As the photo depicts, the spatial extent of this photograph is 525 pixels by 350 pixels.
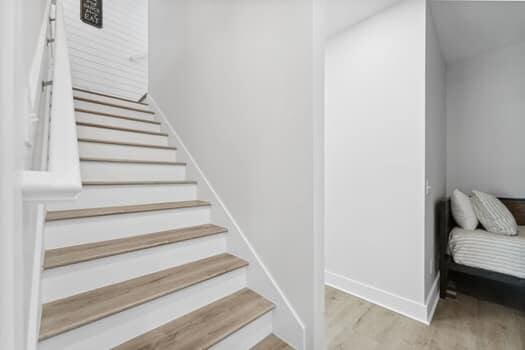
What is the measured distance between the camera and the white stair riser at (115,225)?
4.00 feet

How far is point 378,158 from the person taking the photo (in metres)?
2.15

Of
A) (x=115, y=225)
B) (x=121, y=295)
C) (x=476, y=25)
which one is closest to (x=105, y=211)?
(x=115, y=225)

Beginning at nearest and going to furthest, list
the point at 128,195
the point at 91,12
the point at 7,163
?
the point at 7,163
the point at 128,195
the point at 91,12

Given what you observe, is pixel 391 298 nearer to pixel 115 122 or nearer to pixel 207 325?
pixel 207 325

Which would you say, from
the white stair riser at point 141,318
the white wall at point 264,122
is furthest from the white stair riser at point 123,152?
the white stair riser at point 141,318

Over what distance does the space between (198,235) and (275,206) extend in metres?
0.52

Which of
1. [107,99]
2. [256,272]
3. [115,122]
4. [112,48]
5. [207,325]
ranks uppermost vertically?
[112,48]

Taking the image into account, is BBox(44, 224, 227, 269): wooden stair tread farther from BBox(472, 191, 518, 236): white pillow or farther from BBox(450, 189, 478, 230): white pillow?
BBox(472, 191, 518, 236): white pillow

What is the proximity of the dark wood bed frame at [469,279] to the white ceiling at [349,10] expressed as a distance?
189 centimetres

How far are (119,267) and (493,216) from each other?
3.04 meters

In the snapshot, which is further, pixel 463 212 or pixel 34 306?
pixel 463 212

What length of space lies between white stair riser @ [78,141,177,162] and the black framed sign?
2.43m

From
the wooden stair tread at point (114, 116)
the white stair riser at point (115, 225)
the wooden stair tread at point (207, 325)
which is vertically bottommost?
the wooden stair tread at point (207, 325)

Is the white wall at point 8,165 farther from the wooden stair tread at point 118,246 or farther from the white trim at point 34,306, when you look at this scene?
the wooden stair tread at point 118,246
